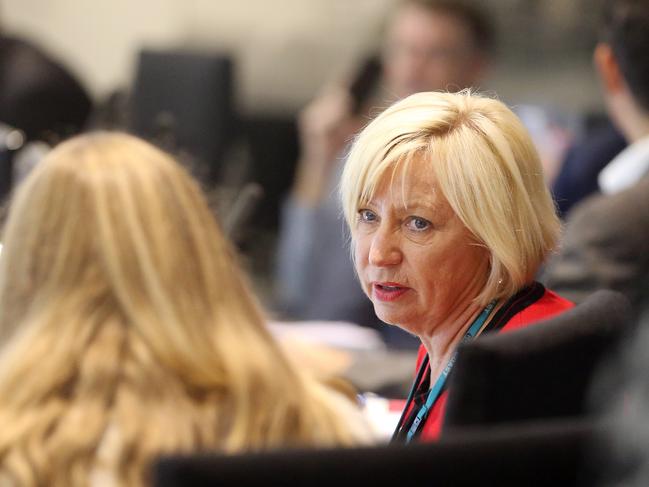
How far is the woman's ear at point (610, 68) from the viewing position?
316cm

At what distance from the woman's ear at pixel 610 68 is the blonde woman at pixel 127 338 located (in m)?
1.76

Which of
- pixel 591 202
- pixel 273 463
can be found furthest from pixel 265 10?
pixel 273 463

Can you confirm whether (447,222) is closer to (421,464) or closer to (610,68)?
(421,464)

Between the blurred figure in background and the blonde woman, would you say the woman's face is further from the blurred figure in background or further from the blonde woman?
the blurred figure in background

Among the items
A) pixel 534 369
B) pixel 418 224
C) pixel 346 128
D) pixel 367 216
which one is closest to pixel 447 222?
pixel 418 224

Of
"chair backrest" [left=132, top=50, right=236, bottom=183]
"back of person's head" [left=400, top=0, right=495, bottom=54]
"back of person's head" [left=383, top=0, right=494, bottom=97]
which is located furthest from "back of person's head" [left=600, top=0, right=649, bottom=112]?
"chair backrest" [left=132, top=50, right=236, bottom=183]

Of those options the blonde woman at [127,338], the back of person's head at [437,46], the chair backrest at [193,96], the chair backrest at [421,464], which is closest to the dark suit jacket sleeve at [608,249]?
the blonde woman at [127,338]

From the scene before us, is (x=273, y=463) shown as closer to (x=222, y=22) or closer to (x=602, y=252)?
(x=602, y=252)

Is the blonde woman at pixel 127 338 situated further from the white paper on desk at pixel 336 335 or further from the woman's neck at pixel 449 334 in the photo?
the white paper on desk at pixel 336 335

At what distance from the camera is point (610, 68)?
3.19m

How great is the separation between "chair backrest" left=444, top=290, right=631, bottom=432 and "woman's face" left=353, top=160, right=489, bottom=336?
15.2 inches

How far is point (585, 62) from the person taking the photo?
6266 millimetres

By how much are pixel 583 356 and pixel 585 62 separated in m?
4.88

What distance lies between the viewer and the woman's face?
2.07 metres
